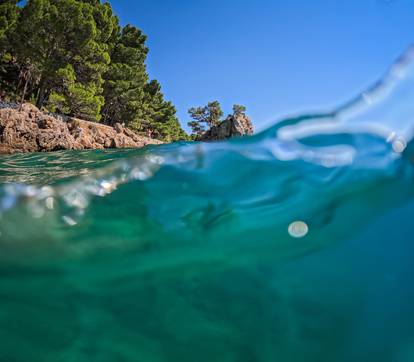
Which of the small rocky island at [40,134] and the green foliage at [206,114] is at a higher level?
the green foliage at [206,114]

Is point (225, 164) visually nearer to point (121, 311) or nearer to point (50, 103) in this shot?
point (121, 311)

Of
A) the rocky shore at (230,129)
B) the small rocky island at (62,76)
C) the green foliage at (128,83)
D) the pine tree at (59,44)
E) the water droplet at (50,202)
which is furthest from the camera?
the rocky shore at (230,129)

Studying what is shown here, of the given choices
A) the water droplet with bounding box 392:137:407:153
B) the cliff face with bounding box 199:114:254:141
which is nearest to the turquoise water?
the water droplet with bounding box 392:137:407:153

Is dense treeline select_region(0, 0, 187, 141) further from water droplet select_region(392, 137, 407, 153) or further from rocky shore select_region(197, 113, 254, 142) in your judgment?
water droplet select_region(392, 137, 407, 153)

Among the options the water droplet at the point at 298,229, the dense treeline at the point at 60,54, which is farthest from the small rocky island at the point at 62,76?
the water droplet at the point at 298,229

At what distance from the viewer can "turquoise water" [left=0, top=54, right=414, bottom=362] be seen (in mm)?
1813

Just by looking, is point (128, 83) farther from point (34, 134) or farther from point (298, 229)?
point (298, 229)

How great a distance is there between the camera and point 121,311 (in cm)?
199

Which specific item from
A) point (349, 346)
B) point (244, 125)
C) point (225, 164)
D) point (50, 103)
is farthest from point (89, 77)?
point (349, 346)

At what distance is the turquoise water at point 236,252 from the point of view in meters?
1.81

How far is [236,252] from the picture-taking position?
6.86ft

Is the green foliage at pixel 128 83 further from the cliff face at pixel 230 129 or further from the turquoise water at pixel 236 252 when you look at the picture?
the turquoise water at pixel 236 252

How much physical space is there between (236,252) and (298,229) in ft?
1.62

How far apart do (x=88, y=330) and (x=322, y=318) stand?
4.96 feet
